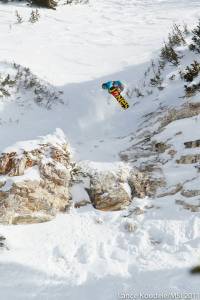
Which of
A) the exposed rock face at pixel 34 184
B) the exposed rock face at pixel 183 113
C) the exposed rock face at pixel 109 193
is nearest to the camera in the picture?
the exposed rock face at pixel 34 184

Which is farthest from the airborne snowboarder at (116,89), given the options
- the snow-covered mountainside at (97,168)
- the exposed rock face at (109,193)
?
the exposed rock face at (109,193)

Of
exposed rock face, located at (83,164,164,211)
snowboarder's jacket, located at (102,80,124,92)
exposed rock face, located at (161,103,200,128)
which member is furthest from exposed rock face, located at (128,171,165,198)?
snowboarder's jacket, located at (102,80,124,92)

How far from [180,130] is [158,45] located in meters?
4.15

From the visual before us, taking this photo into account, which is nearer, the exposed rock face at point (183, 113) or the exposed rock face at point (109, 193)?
the exposed rock face at point (109, 193)

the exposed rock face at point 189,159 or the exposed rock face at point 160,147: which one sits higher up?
the exposed rock face at point 160,147

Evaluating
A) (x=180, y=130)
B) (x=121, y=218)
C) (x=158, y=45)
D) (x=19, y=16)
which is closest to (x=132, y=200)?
(x=121, y=218)

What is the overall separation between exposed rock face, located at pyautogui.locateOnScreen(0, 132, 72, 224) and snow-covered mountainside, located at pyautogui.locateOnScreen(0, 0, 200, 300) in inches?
0.6

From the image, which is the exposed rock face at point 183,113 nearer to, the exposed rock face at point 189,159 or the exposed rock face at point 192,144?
the exposed rock face at point 192,144

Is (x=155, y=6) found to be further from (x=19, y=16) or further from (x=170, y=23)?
(x=19, y=16)

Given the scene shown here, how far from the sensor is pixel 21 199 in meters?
6.11

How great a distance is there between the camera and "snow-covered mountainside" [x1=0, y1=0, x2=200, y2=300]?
5266 mm

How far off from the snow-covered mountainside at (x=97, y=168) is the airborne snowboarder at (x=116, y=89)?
159 mm

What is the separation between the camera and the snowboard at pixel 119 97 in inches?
338

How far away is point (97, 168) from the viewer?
6824 millimetres
